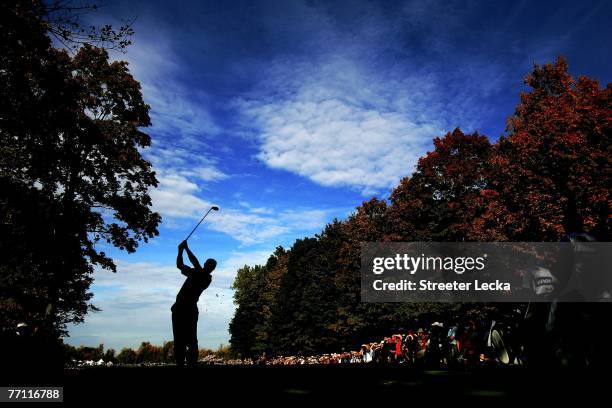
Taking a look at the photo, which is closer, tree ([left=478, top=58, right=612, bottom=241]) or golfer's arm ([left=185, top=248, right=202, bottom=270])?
golfer's arm ([left=185, top=248, right=202, bottom=270])

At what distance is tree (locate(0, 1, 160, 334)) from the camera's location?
1520 cm

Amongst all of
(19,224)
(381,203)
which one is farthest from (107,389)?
(381,203)

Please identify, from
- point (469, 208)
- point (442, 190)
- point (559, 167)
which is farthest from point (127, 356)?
point (559, 167)

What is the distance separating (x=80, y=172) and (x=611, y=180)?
26.5 metres

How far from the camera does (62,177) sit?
2066 cm

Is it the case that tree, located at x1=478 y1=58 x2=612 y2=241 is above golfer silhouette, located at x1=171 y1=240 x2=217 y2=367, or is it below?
above

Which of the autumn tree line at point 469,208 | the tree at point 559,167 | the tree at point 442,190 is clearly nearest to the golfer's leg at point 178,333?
the autumn tree line at point 469,208

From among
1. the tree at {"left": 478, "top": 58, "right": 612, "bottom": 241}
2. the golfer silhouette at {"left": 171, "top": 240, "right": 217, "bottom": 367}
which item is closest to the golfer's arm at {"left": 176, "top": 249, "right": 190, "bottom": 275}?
the golfer silhouette at {"left": 171, "top": 240, "right": 217, "bottom": 367}

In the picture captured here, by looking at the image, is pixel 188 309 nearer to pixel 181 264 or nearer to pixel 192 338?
pixel 192 338

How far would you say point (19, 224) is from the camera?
1902 centimetres

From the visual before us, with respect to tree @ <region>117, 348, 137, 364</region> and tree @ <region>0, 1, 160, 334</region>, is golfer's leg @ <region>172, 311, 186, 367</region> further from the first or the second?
tree @ <region>117, 348, 137, 364</region>

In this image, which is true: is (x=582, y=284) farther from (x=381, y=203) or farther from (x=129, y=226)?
(x=381, y=203)

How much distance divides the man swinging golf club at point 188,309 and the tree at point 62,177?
799 cm

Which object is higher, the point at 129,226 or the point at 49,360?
the point at 129,226
